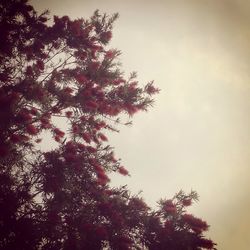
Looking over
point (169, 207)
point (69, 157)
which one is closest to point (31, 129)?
point (69, 157)

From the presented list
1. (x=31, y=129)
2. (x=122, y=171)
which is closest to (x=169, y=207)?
(x=122, y=171)

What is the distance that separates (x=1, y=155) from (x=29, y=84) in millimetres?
1955

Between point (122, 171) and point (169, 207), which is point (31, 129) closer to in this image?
point (122, 171)

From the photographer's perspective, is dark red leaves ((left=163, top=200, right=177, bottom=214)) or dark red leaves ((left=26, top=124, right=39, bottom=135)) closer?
dark red leaves ((left=163, top=200, right=177, bottom=214))

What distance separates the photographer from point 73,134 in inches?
325

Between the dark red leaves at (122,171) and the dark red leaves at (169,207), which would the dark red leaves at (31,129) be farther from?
the dark red leaves at (169,207)

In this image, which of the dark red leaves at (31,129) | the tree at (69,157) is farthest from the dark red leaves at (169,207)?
the dark red leaves at (31,129)

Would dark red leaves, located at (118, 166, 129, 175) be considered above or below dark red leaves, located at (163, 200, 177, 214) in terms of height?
above

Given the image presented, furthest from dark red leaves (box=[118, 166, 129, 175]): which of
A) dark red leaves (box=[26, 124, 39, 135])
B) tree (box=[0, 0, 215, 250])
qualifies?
dark red leaves (box=[26, 124, 39, 135])

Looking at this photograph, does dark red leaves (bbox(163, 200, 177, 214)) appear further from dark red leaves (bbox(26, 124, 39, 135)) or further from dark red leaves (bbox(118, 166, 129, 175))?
dark red leaves (bbox(26, 124, 39, 135))

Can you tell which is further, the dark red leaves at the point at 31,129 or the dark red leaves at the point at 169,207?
the dark red leaves at the point at 31,129

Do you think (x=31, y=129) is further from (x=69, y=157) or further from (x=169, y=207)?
(x=169, y=207)

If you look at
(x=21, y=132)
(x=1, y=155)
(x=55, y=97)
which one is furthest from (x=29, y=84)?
(x=1, y=155)

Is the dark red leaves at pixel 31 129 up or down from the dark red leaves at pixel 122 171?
down
